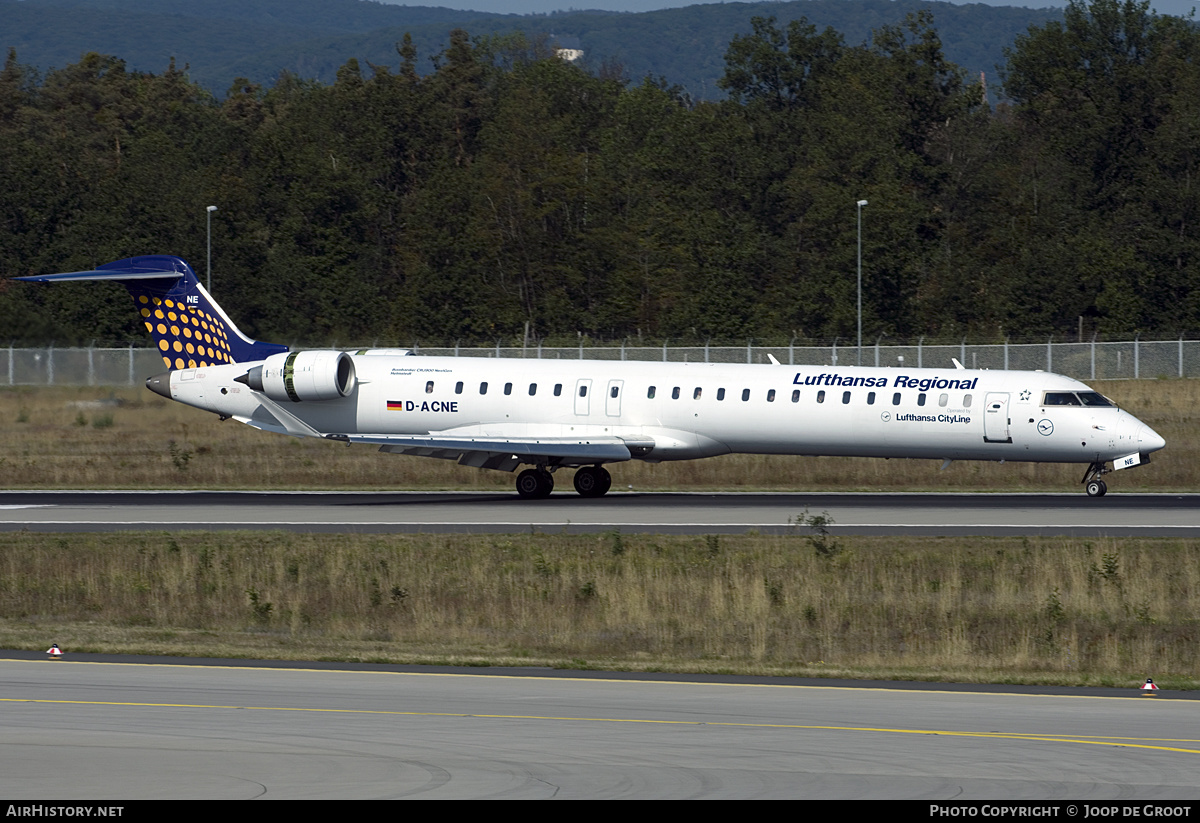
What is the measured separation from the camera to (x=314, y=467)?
4222 cm

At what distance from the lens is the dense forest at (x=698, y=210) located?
244 feet

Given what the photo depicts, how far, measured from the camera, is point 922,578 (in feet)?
74.7

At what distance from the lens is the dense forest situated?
74.3 meters

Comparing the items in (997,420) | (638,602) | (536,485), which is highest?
(997,420)

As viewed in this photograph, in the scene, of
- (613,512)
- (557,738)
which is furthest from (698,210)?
(557,738)

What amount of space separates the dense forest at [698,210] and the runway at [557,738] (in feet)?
162

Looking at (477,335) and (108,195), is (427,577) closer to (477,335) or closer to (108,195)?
(477,335)

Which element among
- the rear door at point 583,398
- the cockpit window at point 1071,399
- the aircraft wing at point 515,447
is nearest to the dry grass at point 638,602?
the aircraft wing at point 515,447

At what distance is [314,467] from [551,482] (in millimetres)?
9675

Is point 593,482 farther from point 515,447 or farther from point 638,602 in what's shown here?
point 638,602

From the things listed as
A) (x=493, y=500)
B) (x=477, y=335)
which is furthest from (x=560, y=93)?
(x=493, y=500)

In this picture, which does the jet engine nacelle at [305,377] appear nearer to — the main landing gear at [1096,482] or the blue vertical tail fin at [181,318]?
the blue vertical tail fin at [181,318]

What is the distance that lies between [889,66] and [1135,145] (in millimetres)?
15646

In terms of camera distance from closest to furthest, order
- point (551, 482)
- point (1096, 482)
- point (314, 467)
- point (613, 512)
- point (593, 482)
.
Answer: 1. point (613, 512)
2. point (1096, 482)
3. point (551, 482)
4. point (593, 482)
5. point (314, 467)
